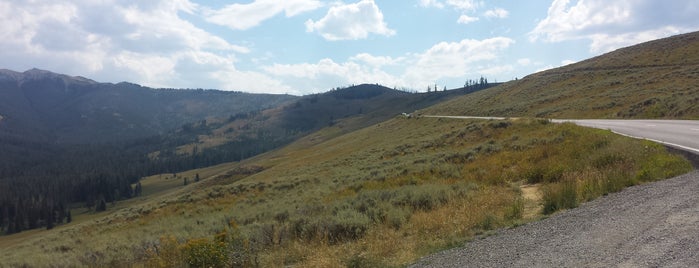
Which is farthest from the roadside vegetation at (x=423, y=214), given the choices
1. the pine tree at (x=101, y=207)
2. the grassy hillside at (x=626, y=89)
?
the pine tree at (x=101, y=207)

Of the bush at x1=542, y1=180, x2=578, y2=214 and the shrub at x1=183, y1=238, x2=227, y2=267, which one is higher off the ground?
the bush at x1=542, y1=180, x2=578, y2=214

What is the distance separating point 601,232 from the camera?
715 centimetres

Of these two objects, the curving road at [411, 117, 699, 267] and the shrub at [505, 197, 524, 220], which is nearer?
the curving road at [411, 117, 699, 267]

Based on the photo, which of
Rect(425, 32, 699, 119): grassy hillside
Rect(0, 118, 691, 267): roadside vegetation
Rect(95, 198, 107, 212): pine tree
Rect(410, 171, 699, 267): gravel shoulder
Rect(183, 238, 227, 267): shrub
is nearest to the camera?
Rect(410, 171, 699, 267): gravel shoulder

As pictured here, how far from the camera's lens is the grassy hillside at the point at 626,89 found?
3797cm

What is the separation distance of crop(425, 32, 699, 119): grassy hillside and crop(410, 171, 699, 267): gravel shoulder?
27571 millimetres

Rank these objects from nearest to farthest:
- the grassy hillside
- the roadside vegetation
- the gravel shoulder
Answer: the gravel shoulder
the roadside vegetation
the grassy hillside

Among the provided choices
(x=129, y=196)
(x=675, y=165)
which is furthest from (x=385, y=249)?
(x=129, y=196)

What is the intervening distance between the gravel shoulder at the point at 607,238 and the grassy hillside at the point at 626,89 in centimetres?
2757

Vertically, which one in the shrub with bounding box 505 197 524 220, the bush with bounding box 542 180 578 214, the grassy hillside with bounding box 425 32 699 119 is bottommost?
the shrub with bounding box 505 197 524 220

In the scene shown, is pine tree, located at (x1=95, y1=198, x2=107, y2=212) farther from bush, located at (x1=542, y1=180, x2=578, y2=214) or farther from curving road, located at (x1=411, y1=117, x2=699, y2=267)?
curving road, located at (x1=411, y1=117, x2=699, y2=267)

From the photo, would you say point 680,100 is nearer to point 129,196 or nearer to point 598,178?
point 598,178

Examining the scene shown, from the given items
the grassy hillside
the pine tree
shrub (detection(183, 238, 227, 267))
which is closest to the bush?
shrub (detection(183, 238, 227, 267))

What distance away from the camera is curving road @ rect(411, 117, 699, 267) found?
5.96m
